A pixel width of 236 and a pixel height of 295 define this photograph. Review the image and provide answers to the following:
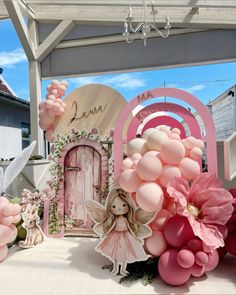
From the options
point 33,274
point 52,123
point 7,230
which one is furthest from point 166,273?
point 52,123

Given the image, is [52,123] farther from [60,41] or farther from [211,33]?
[211,33]

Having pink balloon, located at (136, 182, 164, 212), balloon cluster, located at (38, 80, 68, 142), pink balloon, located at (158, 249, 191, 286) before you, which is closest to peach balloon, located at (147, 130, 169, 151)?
pink balloon, located at (136, 182, 164, 212)

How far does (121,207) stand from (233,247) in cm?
93

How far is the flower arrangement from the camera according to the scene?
2018 mm

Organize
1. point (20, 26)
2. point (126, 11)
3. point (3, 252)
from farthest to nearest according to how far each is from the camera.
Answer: point (126, 11)
point (20, 26)
point (3, 252)

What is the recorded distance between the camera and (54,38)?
6.15 m

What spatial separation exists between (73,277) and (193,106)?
5.56ft

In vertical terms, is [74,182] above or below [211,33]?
below

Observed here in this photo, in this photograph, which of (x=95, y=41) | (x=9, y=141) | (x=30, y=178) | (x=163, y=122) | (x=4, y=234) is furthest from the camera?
(x=9, y=141)

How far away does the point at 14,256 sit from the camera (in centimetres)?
277

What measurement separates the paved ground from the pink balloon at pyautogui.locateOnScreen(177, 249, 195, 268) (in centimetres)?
20

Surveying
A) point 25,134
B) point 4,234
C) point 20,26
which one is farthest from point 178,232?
point 25,134

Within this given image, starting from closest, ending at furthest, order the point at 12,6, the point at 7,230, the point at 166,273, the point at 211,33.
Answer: the point at 166,273 → the point at 7,230 → the point at 12,6 → the point at 211,33

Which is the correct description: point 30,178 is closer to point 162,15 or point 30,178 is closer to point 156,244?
point 156,244
